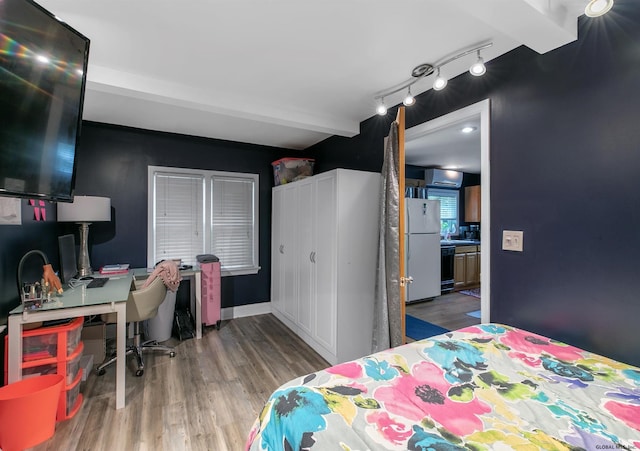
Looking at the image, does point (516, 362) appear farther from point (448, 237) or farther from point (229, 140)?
point (448, 237)

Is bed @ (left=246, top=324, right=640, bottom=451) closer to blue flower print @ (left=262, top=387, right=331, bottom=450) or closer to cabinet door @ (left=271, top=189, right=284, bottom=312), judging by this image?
blue flower print @ (left=262, top=387, right=331, bottom=450)

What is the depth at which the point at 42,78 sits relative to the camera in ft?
3.98

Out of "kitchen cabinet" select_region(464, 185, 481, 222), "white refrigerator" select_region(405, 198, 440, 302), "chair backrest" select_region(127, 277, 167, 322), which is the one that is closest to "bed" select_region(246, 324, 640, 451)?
"chair backrest" select_region(127, 277, 167, 322)

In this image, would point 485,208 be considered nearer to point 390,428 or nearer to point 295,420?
point 390,428

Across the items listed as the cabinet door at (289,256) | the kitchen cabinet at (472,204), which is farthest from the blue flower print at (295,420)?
the kitchen cabinet at (472,204)

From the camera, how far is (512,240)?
184 centimetres

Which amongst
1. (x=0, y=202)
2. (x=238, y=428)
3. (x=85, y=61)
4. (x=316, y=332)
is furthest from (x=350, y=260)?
(x=0, y=202)

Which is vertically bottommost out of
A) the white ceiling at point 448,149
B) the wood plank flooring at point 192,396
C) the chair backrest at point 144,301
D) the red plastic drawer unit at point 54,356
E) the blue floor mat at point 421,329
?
the wood plank flooring at point 192,396

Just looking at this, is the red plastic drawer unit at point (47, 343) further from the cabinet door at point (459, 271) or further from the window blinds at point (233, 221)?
the cabinet door at point (459, 271)

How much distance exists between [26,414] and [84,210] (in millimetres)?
1791

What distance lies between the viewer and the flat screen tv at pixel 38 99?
3.45 feet

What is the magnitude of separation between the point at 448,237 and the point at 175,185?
17.3ft

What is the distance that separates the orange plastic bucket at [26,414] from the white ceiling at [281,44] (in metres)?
2.06

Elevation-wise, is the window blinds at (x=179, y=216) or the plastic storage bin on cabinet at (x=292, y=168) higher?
the plastic storage bin on cabinet at (x=292, y=168)
